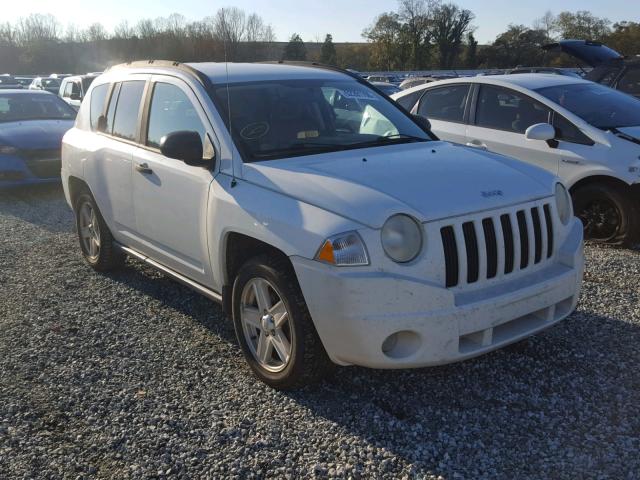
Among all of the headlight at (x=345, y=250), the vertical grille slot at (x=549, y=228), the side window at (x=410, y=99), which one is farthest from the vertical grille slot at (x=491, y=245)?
the side window at (x=410, y=99)

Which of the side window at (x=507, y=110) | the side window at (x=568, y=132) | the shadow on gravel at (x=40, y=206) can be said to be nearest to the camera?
the side window at (x=568, y=132)

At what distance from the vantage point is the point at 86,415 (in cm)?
351

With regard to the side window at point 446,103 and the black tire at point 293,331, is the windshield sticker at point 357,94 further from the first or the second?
the side window at point 446,103

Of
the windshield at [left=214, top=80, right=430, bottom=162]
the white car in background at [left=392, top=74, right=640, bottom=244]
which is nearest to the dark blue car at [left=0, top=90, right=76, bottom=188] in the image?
the white car in background at [left=392, top=74, right=640, bottom=244]

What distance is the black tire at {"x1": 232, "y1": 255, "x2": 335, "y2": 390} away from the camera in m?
3.31

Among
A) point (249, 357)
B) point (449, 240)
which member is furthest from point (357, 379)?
point (449, 240)

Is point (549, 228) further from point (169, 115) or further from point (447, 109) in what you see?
point (447, 109)

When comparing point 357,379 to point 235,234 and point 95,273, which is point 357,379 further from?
point 95,273

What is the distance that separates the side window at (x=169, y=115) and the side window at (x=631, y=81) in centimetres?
739

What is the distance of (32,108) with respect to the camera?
1108 centimetres

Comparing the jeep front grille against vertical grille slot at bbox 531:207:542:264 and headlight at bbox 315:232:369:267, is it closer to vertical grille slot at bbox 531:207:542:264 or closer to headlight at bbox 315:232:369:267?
vertical grille slot at bbox 531:207:542:264

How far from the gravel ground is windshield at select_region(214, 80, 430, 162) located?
1405mm

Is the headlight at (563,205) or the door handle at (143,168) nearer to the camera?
the headlight at (563,205)

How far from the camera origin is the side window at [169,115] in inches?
166
